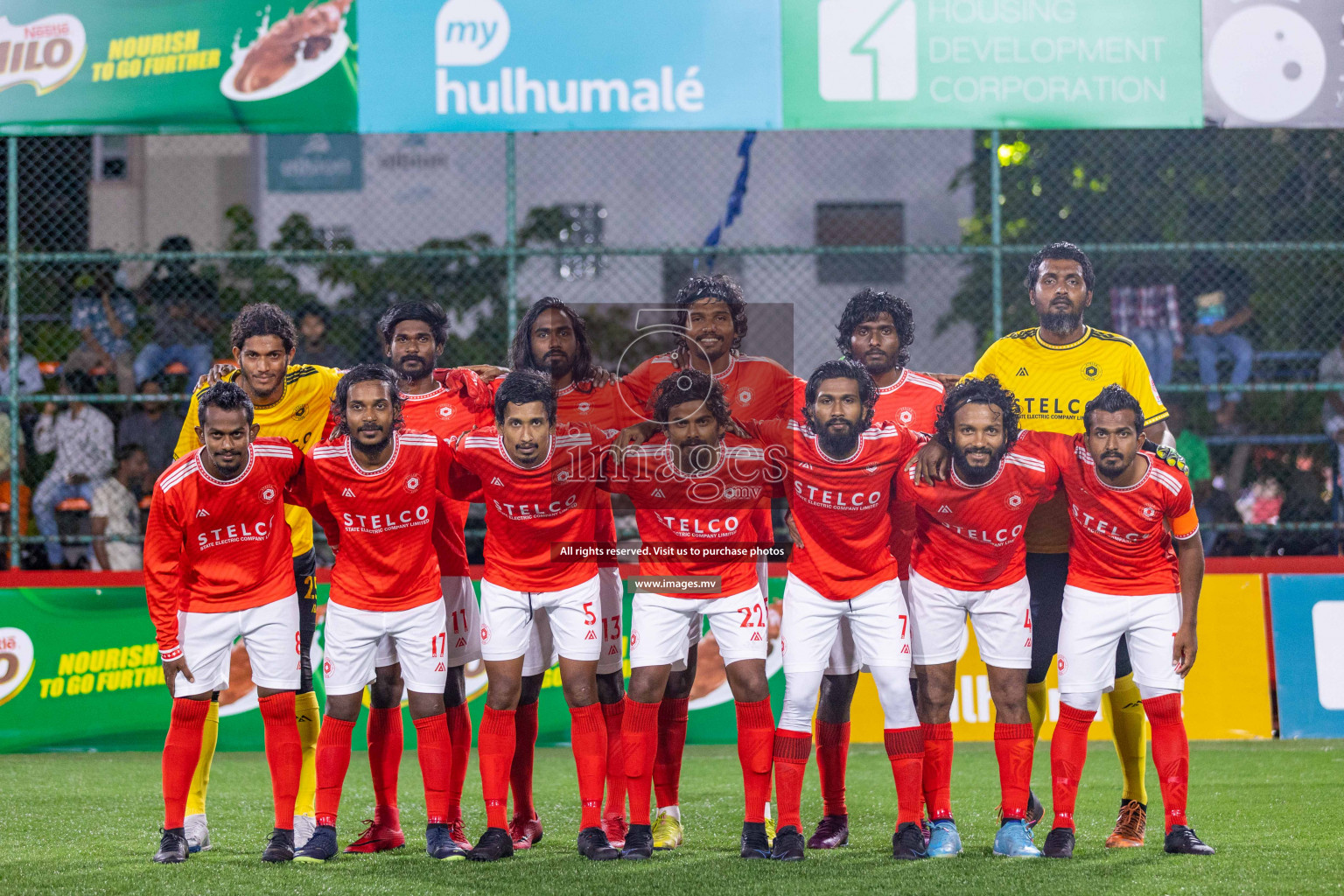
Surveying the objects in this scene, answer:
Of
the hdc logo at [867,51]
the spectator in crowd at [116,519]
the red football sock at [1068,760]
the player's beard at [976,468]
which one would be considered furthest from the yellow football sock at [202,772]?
the hdc logo at [867,51]

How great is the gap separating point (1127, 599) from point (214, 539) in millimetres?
3465

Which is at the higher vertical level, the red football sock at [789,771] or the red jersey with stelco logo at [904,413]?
the red jersey with stelco logo at [904,413]

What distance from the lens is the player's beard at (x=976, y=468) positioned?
509cm

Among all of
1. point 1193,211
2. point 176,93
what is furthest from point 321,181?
point 1193,211

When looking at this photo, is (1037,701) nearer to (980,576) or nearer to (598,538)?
(980,576)

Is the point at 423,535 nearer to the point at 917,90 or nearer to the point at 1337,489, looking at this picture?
the point at 917,90

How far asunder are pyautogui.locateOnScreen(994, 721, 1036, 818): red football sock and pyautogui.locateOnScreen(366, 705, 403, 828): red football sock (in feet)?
7.75

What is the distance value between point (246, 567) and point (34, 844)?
61.3 inches

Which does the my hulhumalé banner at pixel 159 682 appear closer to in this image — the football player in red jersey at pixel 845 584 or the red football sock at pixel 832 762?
the red football sock at pixel 832 762

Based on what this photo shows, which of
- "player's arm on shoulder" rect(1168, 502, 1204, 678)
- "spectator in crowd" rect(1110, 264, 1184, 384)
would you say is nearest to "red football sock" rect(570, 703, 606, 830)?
"player's arm on shoulder" rect(1168, 502, 1204, 678)

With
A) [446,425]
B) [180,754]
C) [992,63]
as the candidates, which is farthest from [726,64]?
[180,754]

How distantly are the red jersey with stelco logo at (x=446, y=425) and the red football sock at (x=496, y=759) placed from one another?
0.70 m

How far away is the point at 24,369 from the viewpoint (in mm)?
10141

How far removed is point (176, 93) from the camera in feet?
29.0
